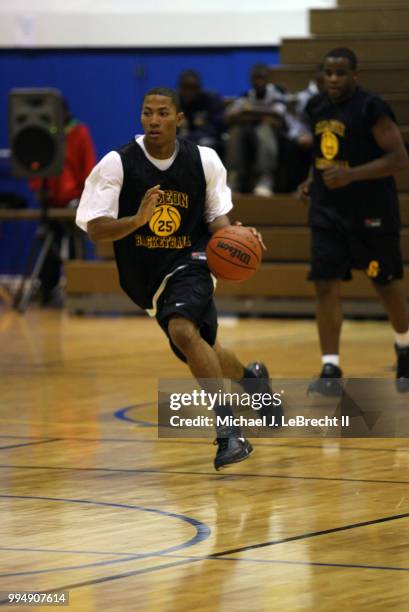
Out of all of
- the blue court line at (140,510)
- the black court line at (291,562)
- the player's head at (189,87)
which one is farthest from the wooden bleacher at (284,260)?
the black court line at (291,562)

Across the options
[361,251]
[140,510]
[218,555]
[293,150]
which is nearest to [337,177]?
[361,251]

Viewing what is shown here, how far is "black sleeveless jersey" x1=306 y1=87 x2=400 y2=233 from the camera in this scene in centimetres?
853

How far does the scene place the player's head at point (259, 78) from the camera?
14.9 metres

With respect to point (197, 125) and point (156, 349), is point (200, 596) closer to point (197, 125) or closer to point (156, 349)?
point (156, 349)

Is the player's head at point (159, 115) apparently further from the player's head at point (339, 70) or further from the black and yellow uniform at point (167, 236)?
the player's head at point (339, 70)

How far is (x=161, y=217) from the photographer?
259 inches

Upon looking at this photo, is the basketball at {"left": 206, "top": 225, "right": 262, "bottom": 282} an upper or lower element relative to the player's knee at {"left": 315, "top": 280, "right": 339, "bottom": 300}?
upper

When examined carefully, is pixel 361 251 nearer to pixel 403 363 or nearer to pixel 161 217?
pixel 403 363

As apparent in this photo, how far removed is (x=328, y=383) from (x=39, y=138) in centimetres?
721

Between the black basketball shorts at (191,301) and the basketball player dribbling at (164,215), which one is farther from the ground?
the basketball player dribbling at (164,215)

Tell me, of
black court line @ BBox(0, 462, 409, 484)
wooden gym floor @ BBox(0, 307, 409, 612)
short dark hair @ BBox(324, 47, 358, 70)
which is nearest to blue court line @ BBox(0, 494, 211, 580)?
wooden gym floor @ BBox(0, 307, 409, 612)

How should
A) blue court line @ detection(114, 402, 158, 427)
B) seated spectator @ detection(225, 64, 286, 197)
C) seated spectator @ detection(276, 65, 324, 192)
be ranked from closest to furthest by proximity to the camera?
blue court line @ detection(114, 402, 158, 427)
seated spectator @ detection(225, 64, 286, 197)
seated spectator @ detection(276, 65, 324, 192)

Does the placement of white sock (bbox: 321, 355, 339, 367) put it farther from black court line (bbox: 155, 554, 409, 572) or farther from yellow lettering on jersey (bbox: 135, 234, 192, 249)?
black court line (bbox: 155, 554, 409, 572)

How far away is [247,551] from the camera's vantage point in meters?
4.68
